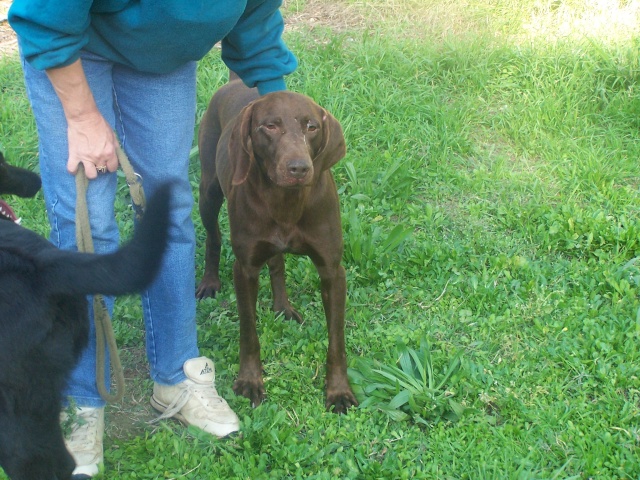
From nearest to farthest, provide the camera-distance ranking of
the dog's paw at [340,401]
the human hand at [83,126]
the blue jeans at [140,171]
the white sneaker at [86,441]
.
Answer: the human hand at [83,126] < the blue jeans at [140,171] < the white sneaker at [86,441] < the dog's paw at [340,401]

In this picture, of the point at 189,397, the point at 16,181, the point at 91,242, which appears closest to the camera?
the point at 91,242

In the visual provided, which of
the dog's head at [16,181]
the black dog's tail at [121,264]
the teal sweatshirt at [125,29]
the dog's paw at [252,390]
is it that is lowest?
the dog's paw at [252,390]

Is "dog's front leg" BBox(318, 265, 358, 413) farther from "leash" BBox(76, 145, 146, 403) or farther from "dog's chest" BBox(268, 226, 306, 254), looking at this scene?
"leash" BBox(76, 145, 146, 403)

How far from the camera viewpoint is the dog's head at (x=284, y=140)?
8.53 ft

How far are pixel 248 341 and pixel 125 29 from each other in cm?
134

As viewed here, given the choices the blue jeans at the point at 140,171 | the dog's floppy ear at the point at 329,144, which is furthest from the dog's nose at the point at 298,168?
the blue jeans at the point at 140,171

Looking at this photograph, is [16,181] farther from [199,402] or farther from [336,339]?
[336,339]

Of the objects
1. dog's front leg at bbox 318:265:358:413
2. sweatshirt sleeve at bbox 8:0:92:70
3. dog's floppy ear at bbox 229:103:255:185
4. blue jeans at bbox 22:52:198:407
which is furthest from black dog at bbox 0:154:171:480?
dog's front leg at bbox 318:265:358:413

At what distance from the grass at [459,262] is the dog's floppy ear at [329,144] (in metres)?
0.81

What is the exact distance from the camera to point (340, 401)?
2.89 meters

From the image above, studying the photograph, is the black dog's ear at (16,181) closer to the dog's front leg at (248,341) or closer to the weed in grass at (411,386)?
the dog's front leg at (248,341)

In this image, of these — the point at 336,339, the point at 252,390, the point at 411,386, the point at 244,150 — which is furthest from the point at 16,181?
the point at 411,386

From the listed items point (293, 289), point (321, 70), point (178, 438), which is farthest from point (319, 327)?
point (321, 70)

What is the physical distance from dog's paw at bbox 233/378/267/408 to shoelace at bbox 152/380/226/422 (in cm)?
18
